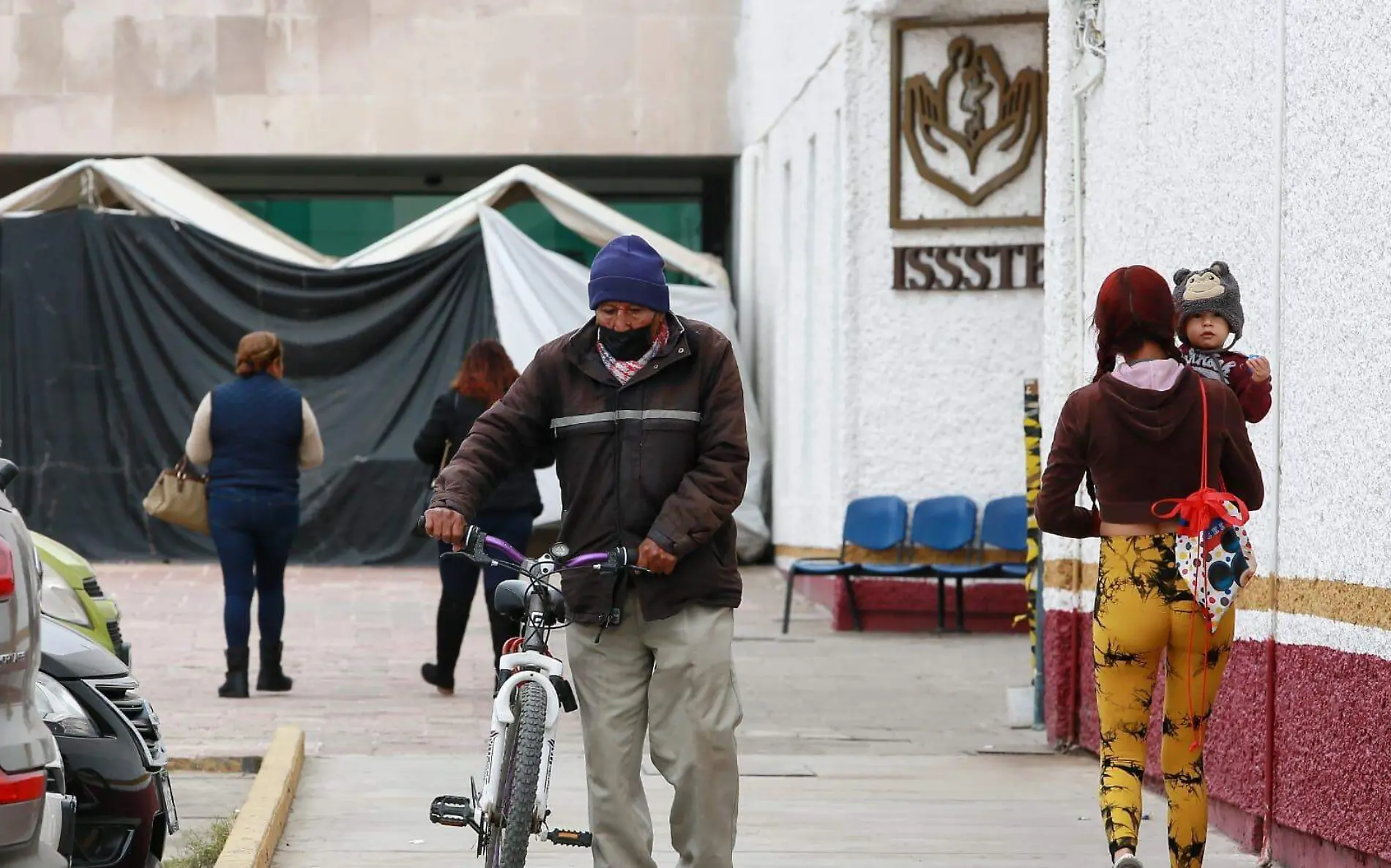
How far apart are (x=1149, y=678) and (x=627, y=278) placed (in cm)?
167

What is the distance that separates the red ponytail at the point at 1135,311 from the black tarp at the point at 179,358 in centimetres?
1502

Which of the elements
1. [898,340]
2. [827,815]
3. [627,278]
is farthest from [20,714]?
[898,340]

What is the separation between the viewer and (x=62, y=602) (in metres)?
7.68

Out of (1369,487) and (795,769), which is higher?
(1369,487)

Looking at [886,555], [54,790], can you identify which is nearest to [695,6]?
[886,555]

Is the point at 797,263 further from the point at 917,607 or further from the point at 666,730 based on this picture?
the point at 666,730

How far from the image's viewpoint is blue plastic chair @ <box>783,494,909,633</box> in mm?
15116

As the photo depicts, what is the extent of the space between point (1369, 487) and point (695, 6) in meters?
17.1

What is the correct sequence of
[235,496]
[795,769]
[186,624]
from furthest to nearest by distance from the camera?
1. [186,624]
2. [235,496]
3. [795,769]

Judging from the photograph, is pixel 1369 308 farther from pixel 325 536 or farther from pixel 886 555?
pixel 325 536

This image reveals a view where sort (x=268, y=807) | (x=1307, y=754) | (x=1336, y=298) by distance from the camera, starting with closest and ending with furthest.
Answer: (x=1336, y=298), (x=1307, y=754), (x=268, y=807)

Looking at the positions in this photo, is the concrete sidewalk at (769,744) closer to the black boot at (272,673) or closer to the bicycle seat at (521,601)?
the black boot at (272,673)

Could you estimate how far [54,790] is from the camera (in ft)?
15.4

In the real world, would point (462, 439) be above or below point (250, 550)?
above
